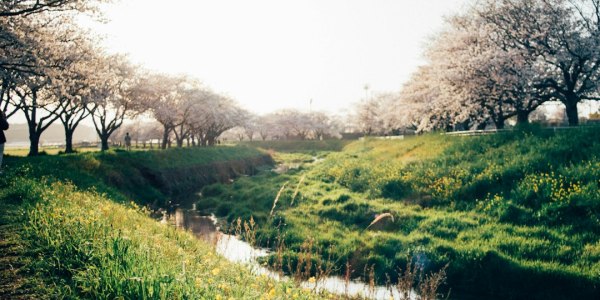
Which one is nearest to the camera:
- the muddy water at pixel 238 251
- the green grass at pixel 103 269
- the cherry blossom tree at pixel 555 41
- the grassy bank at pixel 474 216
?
the green grass at pixel 103 269

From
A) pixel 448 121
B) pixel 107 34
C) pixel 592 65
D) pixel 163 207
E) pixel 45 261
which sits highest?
pixel 107 34

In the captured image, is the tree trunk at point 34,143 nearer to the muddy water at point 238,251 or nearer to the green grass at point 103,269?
the muddy water at point 238,251

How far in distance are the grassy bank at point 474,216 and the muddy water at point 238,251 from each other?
757 mm

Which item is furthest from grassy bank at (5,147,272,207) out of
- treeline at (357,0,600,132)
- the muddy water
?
treeline at (357,0,600,132)

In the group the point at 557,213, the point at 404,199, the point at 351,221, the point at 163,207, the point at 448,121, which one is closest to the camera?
the point at 557,213

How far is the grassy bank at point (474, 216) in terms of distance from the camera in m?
11.4

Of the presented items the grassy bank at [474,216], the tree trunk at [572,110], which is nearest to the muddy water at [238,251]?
the grassy bank at [474,216]

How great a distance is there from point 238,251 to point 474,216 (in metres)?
9.98

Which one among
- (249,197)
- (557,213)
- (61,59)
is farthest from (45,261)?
(61,59)

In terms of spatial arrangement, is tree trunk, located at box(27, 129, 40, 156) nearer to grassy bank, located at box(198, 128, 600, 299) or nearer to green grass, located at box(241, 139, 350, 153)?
grassy bank, located at box(198, 128, 600, 299)

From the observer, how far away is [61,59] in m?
22.4

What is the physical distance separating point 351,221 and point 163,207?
1332cm

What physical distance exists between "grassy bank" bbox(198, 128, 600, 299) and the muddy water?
757 mm

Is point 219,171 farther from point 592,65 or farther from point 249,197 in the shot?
point 592,65
